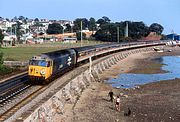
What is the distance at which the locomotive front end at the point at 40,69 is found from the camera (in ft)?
132

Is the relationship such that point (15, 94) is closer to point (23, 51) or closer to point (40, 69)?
point (40, 69)

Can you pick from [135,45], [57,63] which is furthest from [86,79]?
[135,45]

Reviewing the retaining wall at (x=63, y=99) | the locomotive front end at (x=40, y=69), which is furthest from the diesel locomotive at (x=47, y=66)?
the retaining wall at (x=63, y=99)

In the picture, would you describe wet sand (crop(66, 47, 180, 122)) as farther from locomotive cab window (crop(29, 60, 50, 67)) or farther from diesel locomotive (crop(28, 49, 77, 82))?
locomotive cab window (crop(29, 60, 50, 67))

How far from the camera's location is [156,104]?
40375 millimetres

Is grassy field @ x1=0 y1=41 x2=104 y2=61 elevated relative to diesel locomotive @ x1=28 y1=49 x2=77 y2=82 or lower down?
lower down

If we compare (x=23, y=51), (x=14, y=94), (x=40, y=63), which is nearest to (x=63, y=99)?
(x=14, y=94)

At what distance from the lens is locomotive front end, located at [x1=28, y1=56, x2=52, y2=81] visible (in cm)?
4009

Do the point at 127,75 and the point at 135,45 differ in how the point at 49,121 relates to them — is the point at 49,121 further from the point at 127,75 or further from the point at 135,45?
the point at 135,45

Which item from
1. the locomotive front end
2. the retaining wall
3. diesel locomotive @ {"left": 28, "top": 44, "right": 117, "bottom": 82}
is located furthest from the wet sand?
the locomotive front end

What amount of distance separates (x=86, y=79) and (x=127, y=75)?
60.8ft

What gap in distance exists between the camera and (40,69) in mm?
40281

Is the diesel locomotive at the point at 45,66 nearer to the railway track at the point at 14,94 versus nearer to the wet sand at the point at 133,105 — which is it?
the railway track at the point at 14,94

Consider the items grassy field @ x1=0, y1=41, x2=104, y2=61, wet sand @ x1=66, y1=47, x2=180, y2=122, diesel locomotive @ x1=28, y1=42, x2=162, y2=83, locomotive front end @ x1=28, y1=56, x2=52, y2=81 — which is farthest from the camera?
grassy field @ x1=0, y1=41, x2=104, y2=61
